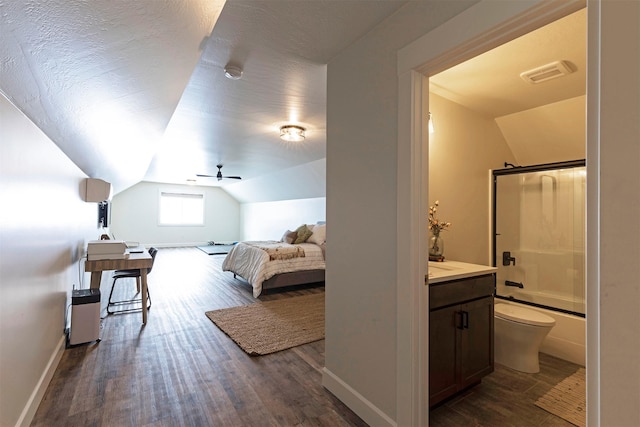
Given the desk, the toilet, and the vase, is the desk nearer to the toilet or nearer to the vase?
the vase

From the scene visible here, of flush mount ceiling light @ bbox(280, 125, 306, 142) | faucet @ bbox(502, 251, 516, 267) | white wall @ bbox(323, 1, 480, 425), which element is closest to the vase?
white wall @ bbox(323, 1, 480, 425)

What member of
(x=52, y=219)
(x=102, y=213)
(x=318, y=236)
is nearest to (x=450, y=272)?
(x=52, y=219)

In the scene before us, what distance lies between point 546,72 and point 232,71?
224 centimetres

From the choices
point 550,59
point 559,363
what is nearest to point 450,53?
point 550,59

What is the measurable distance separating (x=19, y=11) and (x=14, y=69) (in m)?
0.43

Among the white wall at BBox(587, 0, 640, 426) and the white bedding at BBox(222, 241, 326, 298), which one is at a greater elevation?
the white wall at BBox(587, 0, 640, 426)

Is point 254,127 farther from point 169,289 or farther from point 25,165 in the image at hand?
point 169,289

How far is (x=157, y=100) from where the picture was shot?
2203 mm

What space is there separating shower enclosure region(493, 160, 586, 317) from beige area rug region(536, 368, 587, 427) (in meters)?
0.82

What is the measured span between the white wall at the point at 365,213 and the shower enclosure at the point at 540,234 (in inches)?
75.9

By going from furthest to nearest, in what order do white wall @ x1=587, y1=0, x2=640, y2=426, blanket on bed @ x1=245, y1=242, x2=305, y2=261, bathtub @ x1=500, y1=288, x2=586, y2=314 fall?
blanket on bed @ x1=245, y1=242, x2=305, y2=261, bathtub @ x1=500, y1=288, x2=586, y2=314, white wall @ x1=587, y1=0, x2=640, y2=426

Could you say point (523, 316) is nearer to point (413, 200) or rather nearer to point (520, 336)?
point (520, 336)

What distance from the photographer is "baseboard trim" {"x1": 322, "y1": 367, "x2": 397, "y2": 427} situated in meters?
1.64

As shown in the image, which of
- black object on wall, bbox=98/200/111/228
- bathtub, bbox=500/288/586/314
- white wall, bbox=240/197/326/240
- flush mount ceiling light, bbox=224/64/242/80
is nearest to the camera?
flush mount ceiling light, bbox=224/64/242/80
